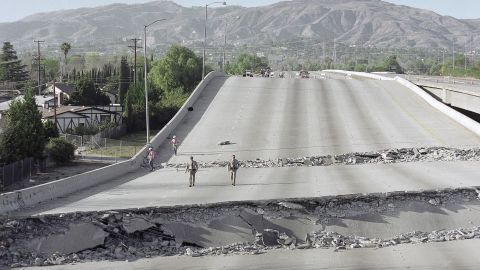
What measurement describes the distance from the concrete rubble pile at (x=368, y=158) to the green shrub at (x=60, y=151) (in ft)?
38.5

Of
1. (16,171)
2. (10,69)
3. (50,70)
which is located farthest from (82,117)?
(50,70)

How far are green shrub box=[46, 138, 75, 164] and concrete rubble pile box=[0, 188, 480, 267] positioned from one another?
87.9 ft

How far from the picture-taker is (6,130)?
145 ft

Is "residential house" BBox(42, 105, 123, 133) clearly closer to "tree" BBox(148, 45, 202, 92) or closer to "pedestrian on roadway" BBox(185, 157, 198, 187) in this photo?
"tree" BBox(148, 45, 202, 92)

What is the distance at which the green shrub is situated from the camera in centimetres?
5069

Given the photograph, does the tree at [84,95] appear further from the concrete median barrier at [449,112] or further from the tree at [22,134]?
the tree at [22,134]

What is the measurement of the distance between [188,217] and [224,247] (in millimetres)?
2201

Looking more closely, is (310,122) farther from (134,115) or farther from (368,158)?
(134,115)

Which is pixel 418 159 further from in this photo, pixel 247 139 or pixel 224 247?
pixel 224 247

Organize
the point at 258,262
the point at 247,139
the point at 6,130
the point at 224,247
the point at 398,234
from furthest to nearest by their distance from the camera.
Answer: the point at 247,139, the point at 6,130, the point at 398,234, the point at 224,247, the point at 258,262

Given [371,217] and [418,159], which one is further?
[418,159]

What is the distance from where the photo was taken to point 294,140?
162 feet

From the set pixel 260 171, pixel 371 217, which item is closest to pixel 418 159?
pixel 260 171

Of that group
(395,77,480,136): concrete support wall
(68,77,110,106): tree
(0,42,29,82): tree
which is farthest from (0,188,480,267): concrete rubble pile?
(0,42,29,82): tree
